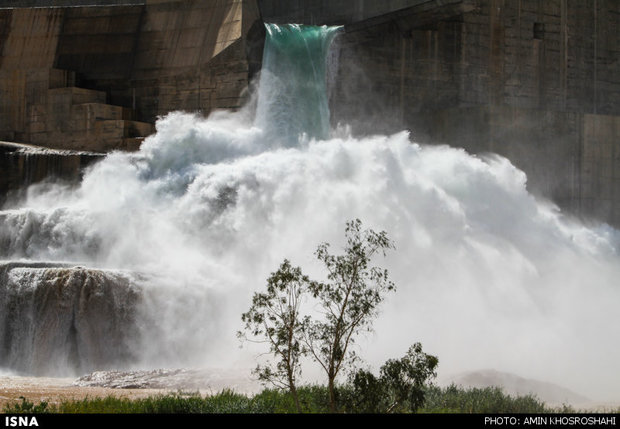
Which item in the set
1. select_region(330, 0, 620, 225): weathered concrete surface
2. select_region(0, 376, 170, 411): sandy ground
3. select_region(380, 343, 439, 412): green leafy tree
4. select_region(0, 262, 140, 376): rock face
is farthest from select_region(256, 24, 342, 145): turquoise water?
select_region(380, 343, 439, 412): green leafy tree

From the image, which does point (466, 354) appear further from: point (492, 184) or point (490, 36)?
point (490, 36)

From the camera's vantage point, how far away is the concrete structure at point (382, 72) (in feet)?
87.1

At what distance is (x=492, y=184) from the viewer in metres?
25.3

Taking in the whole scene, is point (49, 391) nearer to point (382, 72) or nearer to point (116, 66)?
point (116, 66)

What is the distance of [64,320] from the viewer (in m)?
17.5

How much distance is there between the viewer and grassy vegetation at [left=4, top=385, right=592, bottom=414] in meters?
10.9

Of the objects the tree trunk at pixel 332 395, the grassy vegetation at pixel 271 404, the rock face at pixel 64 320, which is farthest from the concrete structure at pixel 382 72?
the tree trunk at pixel 332 395

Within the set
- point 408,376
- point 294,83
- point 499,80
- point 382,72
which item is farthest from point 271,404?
point 499,80

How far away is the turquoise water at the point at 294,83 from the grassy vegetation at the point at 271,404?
14.3 meters

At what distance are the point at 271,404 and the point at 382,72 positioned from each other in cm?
1909

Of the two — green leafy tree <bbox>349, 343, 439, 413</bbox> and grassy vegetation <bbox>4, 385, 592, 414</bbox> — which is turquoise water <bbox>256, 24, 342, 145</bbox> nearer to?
grassy vegetation <bbox>4, 385, 592, 414</bbox>

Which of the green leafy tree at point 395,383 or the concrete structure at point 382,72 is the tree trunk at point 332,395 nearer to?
the green leafy tree at point 395,383

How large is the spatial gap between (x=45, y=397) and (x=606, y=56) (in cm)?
2476

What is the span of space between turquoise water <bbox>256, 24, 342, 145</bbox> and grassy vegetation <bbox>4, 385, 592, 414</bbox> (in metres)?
14.3
